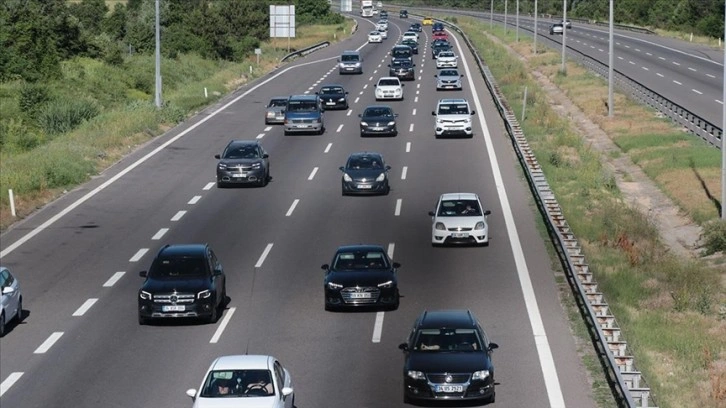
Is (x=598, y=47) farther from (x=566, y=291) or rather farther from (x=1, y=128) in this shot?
(x=566, y=291)

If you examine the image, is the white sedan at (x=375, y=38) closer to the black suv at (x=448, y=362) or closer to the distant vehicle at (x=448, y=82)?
the distant vehicle at (x=448, y=82)

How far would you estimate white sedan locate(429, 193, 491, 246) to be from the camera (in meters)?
37.5

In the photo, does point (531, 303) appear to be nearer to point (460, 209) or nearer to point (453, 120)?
point (460, 209)

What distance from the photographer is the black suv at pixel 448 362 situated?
71.5 feet

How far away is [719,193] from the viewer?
50.5 metres

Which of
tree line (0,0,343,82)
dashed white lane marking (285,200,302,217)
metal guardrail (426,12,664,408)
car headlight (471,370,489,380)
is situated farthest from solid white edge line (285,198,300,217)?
tree line (0,0,343,82)

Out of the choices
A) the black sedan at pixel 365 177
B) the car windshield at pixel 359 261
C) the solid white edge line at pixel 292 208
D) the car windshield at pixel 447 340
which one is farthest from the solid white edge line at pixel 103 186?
the car windshield at pixel 447 340

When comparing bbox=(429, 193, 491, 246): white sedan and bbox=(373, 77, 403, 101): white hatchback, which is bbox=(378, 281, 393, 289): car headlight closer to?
bbox=(429, 193, 491, 246): white sedan

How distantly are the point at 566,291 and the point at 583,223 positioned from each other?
1024 cm

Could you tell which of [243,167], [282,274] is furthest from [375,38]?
[282,274]

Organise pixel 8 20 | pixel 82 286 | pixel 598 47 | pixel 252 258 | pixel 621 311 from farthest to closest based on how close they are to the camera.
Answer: pixel 598 47 → pixel 8 20 → pixel 252 258 → pixel 82 286 → pixel 621 311

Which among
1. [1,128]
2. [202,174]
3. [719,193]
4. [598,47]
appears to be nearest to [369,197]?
[202,174]

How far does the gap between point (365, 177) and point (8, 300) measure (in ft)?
63.9

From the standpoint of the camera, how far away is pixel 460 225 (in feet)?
123
